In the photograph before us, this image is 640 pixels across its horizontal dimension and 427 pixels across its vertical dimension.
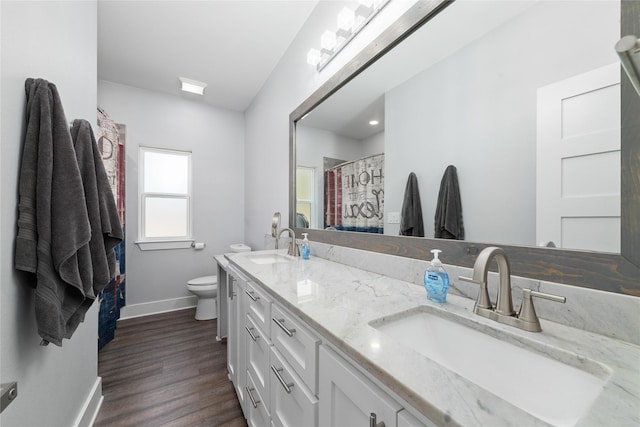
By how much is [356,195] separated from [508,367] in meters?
1.06

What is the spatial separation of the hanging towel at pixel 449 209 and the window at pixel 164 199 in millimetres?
3041

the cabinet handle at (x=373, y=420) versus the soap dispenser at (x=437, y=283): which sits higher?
the soap dispenser at (x=437, y=283)

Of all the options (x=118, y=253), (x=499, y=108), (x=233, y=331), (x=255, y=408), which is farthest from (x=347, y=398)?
(x=118, y=253)

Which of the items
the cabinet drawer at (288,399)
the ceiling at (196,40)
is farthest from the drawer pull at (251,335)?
the ceiling at (196,40)

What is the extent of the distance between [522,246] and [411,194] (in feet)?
1.58

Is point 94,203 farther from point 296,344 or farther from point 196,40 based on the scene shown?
point 196,40

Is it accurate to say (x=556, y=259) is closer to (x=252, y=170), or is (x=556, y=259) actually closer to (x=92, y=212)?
(x=92, y=212)

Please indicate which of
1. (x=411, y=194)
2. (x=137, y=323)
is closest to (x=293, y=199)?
(x=411, y=194)

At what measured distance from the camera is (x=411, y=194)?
1.16 metres

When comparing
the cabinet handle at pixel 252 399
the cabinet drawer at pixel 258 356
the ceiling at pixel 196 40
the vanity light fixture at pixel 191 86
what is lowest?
the cabinet handle at pixel 252 399

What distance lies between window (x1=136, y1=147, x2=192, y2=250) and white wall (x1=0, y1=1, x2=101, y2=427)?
186cm

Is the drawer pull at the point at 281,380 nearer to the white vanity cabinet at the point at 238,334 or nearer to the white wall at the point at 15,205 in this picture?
the white vanity cabinet at the point at 238,334

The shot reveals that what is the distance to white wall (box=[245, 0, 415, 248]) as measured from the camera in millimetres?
1521

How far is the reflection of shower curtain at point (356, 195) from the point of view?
4.44 ft
